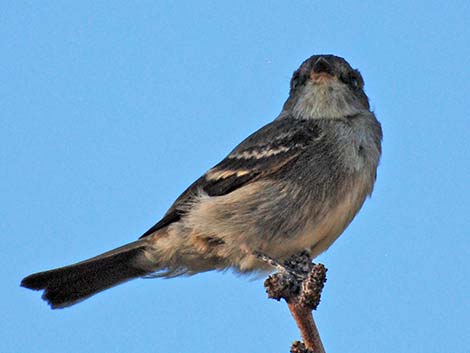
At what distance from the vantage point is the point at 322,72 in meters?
9.09

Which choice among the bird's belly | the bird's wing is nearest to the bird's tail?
the bird's wing

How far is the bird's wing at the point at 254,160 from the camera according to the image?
27.4 ft

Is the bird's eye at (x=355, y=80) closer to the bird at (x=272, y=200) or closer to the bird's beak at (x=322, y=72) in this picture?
the bird at (x=272, y=200)

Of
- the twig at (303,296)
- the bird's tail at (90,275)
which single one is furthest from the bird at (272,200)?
the twig at (303,296)

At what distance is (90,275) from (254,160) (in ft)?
7.09

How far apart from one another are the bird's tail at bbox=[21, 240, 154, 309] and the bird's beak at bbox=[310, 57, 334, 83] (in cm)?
261

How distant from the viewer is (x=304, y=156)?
8.25m

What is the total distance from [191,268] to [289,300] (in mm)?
3161

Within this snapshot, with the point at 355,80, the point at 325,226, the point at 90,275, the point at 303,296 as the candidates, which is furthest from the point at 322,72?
the point at 303,296

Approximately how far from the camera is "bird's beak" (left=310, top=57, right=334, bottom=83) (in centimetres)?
909

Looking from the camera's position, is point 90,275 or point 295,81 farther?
point 295,81

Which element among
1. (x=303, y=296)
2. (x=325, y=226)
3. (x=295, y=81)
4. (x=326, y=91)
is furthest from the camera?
(x=295, y=81)

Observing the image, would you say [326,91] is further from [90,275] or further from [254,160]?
[90,275]

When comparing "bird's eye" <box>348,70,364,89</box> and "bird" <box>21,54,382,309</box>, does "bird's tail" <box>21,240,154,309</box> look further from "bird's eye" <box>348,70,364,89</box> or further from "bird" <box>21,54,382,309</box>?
"bird's eye" <box>348,70,364,89</box>
